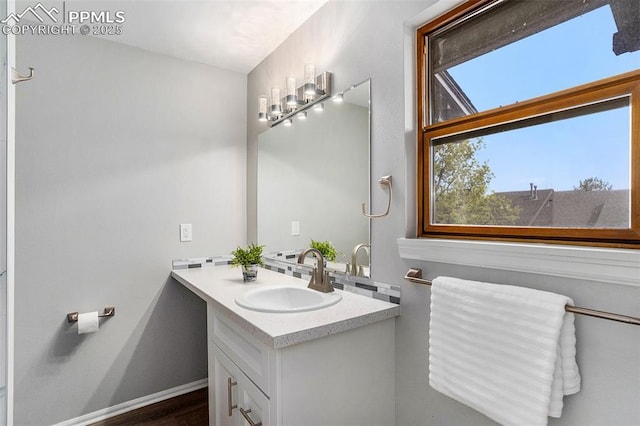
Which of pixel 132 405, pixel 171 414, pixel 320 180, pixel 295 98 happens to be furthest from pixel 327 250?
pixel 132 405

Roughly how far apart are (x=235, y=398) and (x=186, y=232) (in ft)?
4.12

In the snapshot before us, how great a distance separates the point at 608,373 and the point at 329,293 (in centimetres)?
99

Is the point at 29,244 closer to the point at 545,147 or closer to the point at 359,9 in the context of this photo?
the point at 359,9

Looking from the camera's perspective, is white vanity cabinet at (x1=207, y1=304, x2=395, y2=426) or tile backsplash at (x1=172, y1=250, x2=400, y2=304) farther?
tile backsplash at (x1=172, y1=250, x2=400, y2=304)

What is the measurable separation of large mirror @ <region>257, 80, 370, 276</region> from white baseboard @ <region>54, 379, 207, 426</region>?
1.10m

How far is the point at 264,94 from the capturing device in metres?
2.35

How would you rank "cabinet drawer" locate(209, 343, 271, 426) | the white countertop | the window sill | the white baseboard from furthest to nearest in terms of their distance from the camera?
the white baseboard → "cabinet drawer" locate(209, 343, 271, 426) → the white countertop → the window sill

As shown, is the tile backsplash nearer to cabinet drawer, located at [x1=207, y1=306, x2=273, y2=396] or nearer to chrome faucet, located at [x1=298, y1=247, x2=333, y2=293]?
chrome faucet, located at [x1=298, y1=247, x2=333, y2=293]

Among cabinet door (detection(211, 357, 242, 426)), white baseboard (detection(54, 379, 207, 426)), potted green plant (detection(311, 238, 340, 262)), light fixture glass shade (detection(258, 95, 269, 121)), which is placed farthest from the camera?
light fixture glass shade (detection(258, 95, 269, 121))

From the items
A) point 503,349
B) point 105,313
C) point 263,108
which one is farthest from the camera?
point 263,108

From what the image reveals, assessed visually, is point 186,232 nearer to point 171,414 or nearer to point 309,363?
point 171,414

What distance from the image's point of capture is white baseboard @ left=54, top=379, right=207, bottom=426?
1941 mm

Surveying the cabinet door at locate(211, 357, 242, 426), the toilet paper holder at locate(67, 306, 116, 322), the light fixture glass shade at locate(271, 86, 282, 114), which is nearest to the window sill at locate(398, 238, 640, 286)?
the cabinet door at locate(211, 357, 242, 426)

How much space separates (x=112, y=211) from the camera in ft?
6.70
